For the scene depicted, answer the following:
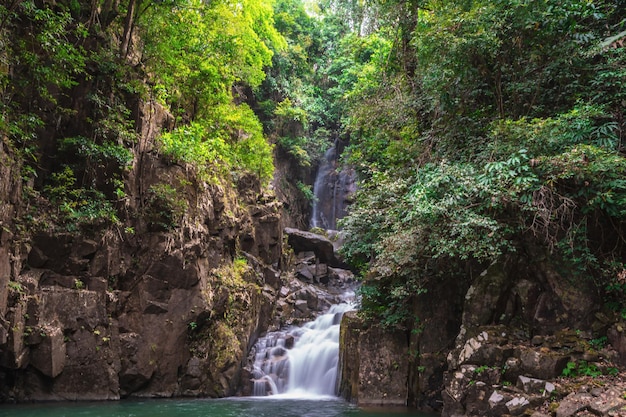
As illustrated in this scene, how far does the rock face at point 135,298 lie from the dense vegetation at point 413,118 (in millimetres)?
651

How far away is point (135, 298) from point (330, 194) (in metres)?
19.8

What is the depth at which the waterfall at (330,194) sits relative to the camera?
30969mm

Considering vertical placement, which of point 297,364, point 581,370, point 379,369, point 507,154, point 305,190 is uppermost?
point 305,190

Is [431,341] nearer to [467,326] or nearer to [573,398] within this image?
[467,326]

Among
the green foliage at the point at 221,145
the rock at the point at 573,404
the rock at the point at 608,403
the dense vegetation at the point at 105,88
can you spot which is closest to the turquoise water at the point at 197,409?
the rock at the point at 573,404

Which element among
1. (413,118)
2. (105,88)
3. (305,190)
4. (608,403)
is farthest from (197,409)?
(305,190)

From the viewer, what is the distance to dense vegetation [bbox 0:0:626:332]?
368 inches

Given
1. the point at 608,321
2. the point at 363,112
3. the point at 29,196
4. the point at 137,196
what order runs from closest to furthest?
the point at 608,321
the point at 29,196
the point at 137,196
the point at 363,112

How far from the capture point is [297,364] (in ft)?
53.3

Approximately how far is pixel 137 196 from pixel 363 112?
7378 mm

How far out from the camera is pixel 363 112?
14.8 meters

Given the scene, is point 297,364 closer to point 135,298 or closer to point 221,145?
point 135,298

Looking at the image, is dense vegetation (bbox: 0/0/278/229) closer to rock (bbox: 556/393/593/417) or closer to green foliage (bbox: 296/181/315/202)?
rock (bbox: 556/393/593/417)

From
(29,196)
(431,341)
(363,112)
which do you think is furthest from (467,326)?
(29,196)
